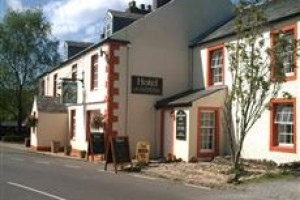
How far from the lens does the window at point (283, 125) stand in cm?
2195

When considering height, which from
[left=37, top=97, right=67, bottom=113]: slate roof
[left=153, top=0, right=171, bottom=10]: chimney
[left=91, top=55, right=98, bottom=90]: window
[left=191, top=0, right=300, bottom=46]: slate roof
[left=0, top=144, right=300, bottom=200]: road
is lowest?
[left=0, top=144, right=300, bottom=200]: road

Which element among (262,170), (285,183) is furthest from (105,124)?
(285,183)

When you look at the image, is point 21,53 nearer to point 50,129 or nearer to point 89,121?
point 50,129

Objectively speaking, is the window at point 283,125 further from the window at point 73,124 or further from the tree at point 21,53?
the tree at point 21,53

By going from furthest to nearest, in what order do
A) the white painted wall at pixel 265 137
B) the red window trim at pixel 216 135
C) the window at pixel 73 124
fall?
the window at pixel 73 124 < the red window trim at pixel 216 135 < the white painted wall at pixel 265 137

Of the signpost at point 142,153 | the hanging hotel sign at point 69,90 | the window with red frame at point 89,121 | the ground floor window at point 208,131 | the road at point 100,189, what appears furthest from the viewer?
the hanging hotel sign at point 69,90

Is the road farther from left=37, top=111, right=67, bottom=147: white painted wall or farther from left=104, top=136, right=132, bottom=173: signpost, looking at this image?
left=37, top=111, right=67, bottom=147: white painted wall

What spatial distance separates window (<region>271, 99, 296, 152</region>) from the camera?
2195 cm

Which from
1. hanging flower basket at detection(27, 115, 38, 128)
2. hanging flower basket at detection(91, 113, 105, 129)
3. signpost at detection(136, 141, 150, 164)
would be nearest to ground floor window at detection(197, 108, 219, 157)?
signpost at detection(136, 141, 150, 164)

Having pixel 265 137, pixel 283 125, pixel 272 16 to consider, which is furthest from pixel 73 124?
pixel 283 125

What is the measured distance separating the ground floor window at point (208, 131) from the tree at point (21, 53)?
1277 inches

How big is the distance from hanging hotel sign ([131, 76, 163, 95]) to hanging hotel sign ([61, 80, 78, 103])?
20.6ft

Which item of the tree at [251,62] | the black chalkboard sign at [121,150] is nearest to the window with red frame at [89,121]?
the black chalkboard sign at [121,150]

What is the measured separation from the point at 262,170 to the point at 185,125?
578 cm
